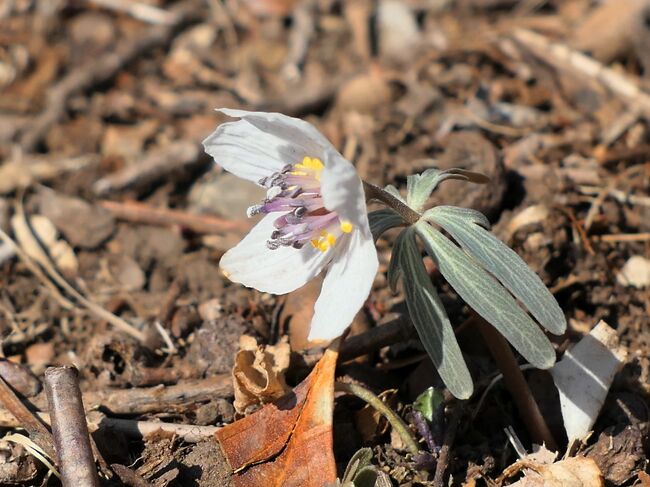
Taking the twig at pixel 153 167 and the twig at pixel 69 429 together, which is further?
the twig at pixel 153 167

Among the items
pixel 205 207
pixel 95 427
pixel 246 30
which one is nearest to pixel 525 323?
pixel 95 427

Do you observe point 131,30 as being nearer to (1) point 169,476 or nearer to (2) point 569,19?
(2) point 569,19

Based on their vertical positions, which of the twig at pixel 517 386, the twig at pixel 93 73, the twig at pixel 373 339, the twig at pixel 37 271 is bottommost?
the twig at pixel 37 271

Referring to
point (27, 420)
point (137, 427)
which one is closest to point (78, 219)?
point (27, 420)

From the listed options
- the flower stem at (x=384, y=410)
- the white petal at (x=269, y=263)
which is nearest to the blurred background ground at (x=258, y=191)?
the flower stem at (x=384, y=410)

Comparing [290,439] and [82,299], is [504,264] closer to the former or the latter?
[290,439]

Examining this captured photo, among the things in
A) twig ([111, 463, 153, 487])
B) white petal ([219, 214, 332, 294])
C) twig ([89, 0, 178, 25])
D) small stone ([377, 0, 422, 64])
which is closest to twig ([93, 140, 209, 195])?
twig ([89, 0, 178, 25])

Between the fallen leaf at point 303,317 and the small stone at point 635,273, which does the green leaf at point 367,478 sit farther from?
the small stone at point 635,273
